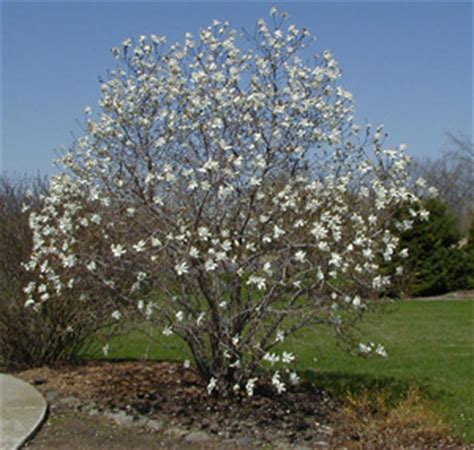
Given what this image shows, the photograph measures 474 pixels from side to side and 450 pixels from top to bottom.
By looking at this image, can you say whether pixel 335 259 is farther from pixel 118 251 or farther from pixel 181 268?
pixel 118 251

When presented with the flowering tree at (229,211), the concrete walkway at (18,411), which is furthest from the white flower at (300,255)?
the concrete walkway at (18,411)

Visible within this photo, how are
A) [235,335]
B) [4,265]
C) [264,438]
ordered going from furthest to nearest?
[4,265] → [235,335] → [264,438]

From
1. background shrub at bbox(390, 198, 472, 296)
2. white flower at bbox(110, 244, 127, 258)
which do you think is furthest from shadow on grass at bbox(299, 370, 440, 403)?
background shrub at bbox(390, 198, 472, 296)

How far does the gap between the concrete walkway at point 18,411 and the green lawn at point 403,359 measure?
116 cm

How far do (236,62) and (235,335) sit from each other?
7.10ft

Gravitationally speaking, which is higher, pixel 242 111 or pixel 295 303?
pixel 242 111

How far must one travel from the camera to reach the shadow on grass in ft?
21.2

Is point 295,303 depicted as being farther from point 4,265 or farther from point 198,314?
point 4,265

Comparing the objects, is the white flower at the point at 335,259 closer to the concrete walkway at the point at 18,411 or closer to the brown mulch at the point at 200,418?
the brown mulch at the point at 200,418

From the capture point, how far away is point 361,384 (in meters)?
6.89

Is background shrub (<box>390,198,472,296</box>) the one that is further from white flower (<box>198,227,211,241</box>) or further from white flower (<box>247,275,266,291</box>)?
white flower (<box>198,227,211,241</box>)

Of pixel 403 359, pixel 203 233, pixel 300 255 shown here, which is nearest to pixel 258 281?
pixel 300 255

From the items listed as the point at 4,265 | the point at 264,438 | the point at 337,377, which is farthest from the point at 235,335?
the point at 4,265

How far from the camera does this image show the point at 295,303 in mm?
5824
